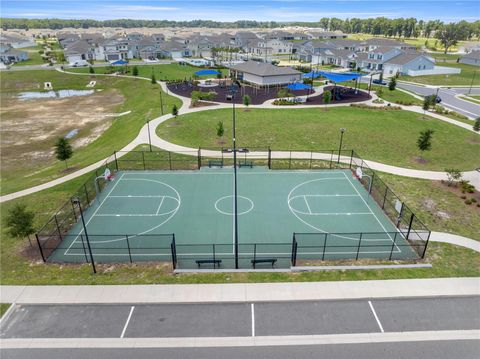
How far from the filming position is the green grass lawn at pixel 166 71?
3287 inches

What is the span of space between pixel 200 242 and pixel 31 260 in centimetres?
1038

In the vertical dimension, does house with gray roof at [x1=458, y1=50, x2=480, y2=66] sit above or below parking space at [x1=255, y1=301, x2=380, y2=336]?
above

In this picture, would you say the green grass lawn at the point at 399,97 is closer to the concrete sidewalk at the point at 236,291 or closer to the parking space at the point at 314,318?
the concrete sidewalk at the point at 236,291

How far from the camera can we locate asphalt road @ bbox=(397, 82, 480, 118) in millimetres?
53681

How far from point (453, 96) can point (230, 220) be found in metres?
61.4

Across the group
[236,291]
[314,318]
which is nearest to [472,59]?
[314,318]

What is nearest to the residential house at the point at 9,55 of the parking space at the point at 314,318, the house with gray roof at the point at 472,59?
the parking space at the point at 314,318

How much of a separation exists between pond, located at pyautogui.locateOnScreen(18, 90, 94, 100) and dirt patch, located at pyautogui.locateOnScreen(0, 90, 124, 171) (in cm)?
266

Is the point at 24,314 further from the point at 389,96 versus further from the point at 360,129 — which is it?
the point at 389,96

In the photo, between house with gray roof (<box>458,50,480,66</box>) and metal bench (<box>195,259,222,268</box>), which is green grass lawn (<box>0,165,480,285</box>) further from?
house with gray roof (<box>458,50,480,66</box>)

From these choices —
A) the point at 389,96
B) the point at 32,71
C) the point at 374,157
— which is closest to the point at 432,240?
the point at 374,157

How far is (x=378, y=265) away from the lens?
1895 cm

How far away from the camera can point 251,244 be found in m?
18.2

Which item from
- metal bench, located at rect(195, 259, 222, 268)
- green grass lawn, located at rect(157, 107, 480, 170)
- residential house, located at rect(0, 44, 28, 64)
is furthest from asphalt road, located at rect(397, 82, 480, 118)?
residential house, located at rect(0, 44, 28, 64)
